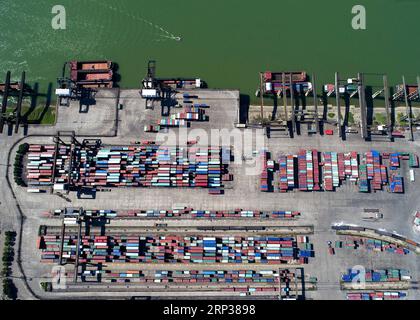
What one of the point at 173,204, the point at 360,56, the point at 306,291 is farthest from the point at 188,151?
the point at 360,56

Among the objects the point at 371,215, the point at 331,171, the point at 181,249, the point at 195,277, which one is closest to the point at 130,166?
the point at 181,249

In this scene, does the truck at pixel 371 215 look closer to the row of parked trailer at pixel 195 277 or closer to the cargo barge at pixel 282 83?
the row of parked trailer at pixel 195 277

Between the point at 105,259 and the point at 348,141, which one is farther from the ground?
the point at 348,141

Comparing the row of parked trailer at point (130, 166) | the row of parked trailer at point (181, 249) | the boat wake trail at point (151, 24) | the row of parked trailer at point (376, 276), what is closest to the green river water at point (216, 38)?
the boat wake trail at point (151, 24)

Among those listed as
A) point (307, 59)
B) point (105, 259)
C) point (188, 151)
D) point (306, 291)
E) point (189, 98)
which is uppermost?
point (307, 59)

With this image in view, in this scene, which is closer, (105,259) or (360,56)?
(105,259)

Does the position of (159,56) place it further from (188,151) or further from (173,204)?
(173,204)
